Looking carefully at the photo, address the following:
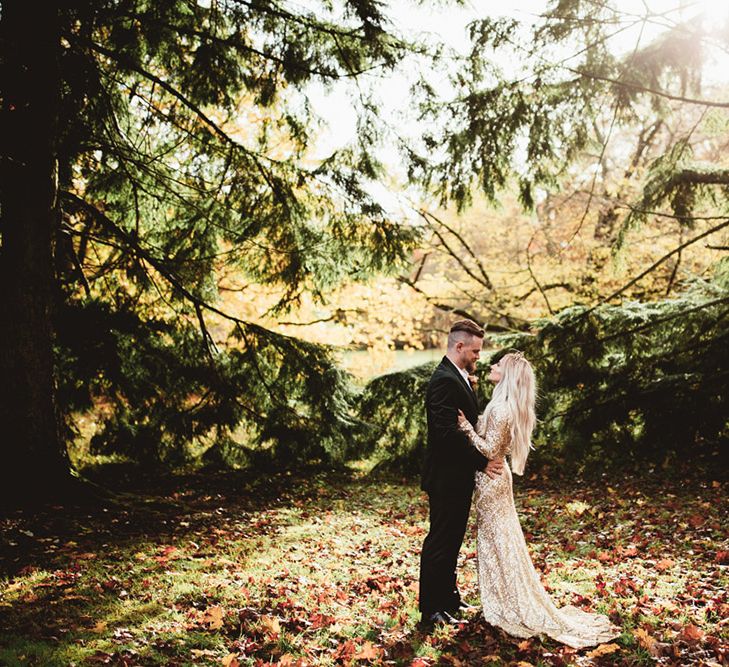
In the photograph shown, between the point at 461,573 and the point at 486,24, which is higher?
the point at 486,24

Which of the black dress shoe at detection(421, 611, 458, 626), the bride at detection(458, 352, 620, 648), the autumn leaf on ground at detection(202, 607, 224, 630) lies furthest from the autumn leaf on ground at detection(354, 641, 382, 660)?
the autumn leaf on ground at detection(202, 607, 224, 630)

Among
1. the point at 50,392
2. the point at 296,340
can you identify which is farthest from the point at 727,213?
the point at 50,392

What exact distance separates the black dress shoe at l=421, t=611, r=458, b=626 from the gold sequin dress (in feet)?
0.79

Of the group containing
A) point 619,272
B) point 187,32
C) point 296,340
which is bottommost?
point 296,340

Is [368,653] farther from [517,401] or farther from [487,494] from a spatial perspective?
[517,401]

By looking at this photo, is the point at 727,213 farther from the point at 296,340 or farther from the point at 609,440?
the point at 296,340

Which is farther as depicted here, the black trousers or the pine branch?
the pine branch

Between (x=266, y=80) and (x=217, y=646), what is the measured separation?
610cm

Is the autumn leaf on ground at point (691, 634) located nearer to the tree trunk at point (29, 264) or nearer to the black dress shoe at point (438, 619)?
the black dress shoe at point (438, 619)

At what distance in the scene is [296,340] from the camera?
870 cm

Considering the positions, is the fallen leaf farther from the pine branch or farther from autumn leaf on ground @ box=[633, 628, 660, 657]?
the pine branch

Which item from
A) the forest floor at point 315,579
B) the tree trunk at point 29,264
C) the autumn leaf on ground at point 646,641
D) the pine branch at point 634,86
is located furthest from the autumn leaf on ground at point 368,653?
the pine branch at point 634,86

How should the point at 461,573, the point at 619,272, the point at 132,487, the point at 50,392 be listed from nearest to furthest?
1. the point at 461,573
2. the point at 50,392
3. the point at 132,487
4. the point at 619,272

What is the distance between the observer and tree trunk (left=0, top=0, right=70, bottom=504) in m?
6.12
